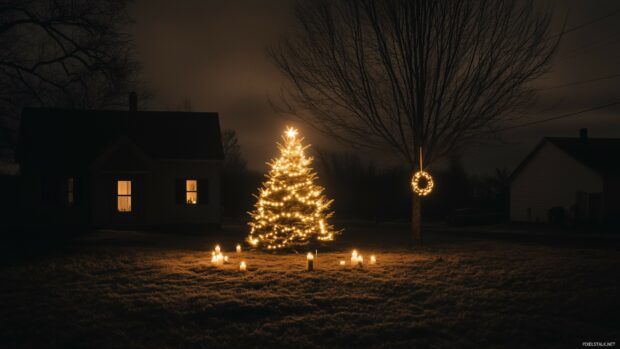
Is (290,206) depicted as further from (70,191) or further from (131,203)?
(70,191)

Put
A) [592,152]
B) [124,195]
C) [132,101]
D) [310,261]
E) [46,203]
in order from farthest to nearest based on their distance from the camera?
[592,152], [132,101], [124,195], [46,203], [310,261]

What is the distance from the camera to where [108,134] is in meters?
25.3

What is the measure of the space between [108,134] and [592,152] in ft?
97.8

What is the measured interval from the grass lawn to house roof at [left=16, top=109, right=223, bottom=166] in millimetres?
11639

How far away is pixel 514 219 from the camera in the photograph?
36.0m

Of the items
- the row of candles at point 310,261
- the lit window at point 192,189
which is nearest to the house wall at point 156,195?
the lit window at point 192,189

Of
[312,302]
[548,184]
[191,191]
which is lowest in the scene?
[312,302]

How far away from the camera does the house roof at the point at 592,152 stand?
96.9 feet

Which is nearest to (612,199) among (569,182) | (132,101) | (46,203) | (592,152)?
(569,182)

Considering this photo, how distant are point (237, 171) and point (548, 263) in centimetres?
4966

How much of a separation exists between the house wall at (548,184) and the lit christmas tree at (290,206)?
22.0 meters

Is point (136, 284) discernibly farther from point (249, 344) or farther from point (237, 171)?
point (237, 171)

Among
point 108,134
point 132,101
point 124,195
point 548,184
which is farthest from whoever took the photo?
point 548,184

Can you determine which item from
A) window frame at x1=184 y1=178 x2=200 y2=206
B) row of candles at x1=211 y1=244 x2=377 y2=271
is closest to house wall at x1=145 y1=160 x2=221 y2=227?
window frame at x1=184 y1=178 x2=200 y2=206
